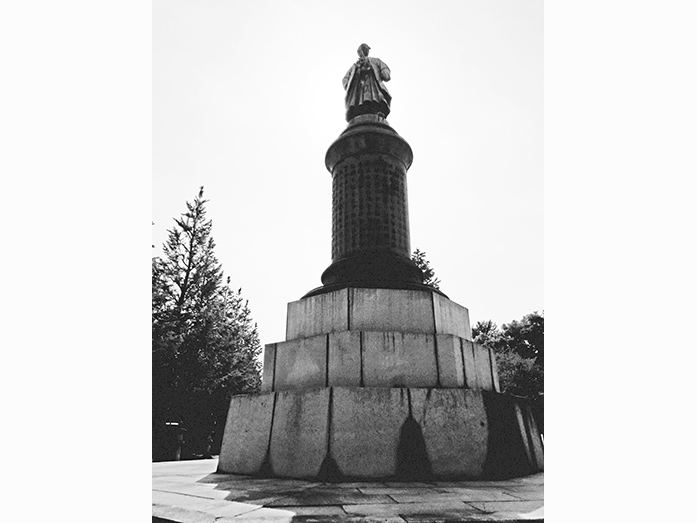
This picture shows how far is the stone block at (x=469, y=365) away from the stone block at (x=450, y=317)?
328 millimetres

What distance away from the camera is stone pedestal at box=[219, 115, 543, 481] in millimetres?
3986

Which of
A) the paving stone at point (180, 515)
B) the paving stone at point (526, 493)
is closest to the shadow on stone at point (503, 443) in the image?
the paving stone at point (526, 493)

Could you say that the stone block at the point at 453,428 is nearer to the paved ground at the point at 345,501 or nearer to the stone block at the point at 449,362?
the paved ground at the point at 345,501

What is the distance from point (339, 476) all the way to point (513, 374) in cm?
1966

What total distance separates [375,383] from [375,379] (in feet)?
0.13

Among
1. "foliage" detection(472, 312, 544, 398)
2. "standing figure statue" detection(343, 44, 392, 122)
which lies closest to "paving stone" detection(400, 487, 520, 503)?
"standing figure statue" detection(343, 44, 392, 122)

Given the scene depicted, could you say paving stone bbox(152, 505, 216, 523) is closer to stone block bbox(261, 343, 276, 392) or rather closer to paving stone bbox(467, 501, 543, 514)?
paving stone bbox(467, 501, 543, 514)

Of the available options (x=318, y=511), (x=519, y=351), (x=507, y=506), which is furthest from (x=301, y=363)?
(x=519, y=351)

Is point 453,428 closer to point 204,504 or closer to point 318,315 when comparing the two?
point 318,315

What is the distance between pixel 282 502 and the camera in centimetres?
277

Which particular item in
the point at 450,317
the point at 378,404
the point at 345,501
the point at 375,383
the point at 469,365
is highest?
the point at 450,317

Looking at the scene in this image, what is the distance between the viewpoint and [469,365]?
4.94m

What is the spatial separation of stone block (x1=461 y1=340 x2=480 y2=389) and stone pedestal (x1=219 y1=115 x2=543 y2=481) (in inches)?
0.5

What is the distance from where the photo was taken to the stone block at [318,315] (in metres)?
5.08
